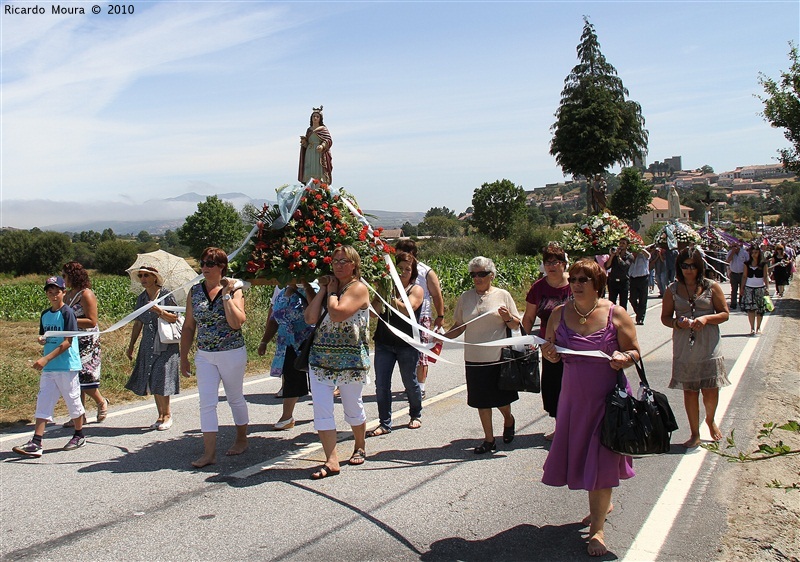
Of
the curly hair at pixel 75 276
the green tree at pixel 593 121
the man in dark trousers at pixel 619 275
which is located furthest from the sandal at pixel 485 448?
the green tree at pixel 593 121

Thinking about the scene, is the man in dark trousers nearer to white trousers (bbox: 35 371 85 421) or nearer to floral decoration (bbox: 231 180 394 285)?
floral decoration (bbox: 231 180 394 285)

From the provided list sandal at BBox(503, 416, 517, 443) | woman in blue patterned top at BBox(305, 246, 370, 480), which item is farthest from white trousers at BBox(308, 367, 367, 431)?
sandal at BBox(503, 416, 517, 443)

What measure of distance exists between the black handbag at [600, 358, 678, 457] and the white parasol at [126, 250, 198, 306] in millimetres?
4948

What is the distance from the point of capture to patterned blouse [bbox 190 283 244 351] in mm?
6348

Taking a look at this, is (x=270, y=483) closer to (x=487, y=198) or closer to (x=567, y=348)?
(x=567, y=348)

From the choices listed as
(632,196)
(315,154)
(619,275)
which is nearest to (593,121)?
(619,275)

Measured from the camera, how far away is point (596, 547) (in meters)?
4.46

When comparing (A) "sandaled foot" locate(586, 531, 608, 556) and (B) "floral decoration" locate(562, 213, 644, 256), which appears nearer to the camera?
(A) "sandaled foot" locate(586, 531, 608, 556)

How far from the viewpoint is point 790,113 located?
19984 mm

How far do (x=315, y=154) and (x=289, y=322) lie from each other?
2.76 metres

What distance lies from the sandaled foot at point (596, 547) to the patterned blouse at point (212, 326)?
3505 mm

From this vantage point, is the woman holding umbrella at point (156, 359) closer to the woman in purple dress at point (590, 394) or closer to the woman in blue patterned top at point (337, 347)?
the woman in blue patterned top at point (337, 347)

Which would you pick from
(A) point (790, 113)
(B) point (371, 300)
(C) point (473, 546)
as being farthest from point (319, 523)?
(A) point (790, 113)

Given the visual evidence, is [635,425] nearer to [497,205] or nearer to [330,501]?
[330,501]
